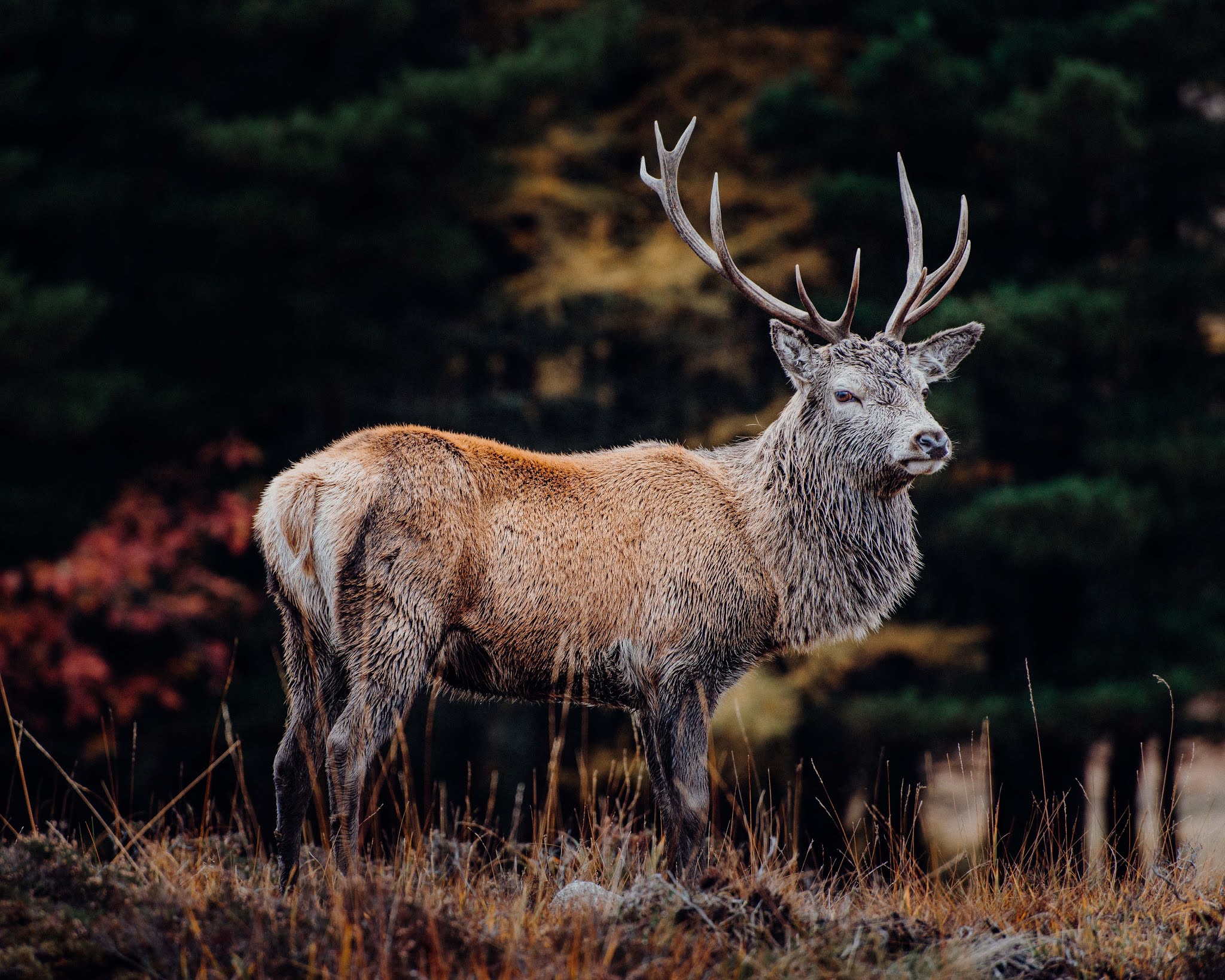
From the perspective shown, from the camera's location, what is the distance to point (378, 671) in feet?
13.9

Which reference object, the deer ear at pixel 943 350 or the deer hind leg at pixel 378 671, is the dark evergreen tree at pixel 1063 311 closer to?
the deer ear at pixel 943 350

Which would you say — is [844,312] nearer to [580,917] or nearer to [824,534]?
[824,534]

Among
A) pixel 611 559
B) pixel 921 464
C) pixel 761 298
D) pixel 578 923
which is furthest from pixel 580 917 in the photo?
pixel 761 298

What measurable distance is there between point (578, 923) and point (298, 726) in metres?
1.61

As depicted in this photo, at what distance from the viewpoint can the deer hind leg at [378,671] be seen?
414 centimetres

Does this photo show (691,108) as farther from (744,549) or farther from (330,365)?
(744,549)

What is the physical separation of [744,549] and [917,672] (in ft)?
26.1

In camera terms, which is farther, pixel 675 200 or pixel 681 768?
pixel 675 200

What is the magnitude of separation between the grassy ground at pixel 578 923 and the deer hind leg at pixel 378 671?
39 cm

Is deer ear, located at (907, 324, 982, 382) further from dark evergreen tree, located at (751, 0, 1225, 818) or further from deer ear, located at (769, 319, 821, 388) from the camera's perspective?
dark evergreen tree, located at (751, 0, 1225, 818)

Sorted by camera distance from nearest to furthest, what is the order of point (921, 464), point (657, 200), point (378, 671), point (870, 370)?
point (378, 671) < point (921, 464) < point (870, 370) < point (657, 200)

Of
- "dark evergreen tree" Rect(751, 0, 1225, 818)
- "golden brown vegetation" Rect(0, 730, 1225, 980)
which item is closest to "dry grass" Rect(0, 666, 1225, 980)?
"golden brown vegetation" Rect(0, 730, 1225, 980)

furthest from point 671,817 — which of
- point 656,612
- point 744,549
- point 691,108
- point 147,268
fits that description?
point 691,108

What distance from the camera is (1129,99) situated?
33.2 ft
